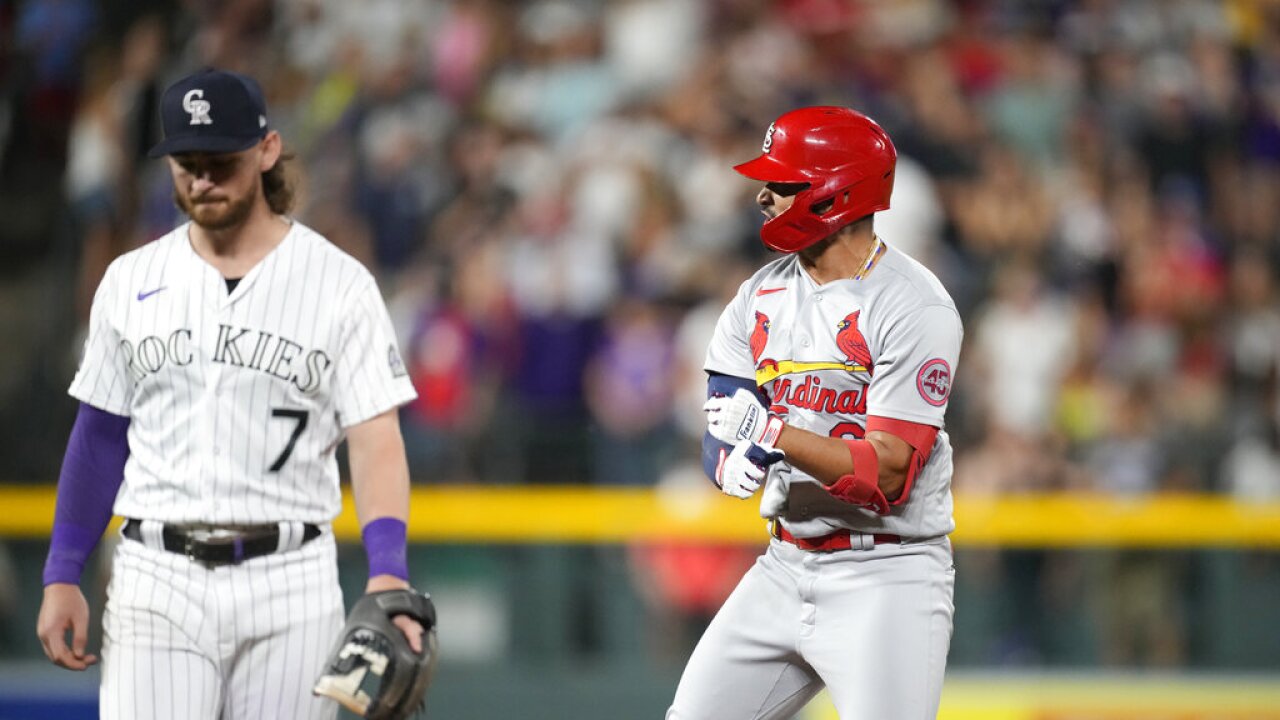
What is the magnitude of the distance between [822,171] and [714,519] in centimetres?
394

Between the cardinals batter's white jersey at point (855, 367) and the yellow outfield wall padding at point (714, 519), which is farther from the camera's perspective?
Answer: the yellow outfield wall padding at point (714, 519)

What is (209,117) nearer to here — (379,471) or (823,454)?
(379,471)

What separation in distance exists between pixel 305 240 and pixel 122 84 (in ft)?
21.7

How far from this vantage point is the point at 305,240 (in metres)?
3.79

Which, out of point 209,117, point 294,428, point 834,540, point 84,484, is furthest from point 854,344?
point 84,484

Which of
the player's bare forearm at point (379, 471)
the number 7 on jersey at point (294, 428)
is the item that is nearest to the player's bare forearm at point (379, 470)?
the player's bare forearm at point (379, 471)

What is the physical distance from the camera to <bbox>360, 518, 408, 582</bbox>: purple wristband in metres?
3.54

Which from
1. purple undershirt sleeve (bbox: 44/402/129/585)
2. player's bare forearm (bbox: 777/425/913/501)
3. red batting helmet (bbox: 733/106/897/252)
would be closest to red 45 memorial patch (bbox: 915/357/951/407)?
player's bare forearm (bbox: 777/425/913/501)

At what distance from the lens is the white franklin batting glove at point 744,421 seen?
11.2 ft

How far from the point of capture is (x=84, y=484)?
3754 millimetres

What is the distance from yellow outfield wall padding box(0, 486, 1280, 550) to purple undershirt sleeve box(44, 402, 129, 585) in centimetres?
354

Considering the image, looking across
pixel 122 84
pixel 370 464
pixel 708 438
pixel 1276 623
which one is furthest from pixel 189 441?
pixel 122 84

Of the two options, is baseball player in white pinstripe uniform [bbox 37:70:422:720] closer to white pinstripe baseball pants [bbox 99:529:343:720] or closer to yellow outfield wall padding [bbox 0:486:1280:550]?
white pinstripe baseball pants [bbox 99:529:343:720]

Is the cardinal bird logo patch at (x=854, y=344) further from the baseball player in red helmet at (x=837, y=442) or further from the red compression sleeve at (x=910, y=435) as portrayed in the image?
the red compression sleeve at (x=910, y=435)
